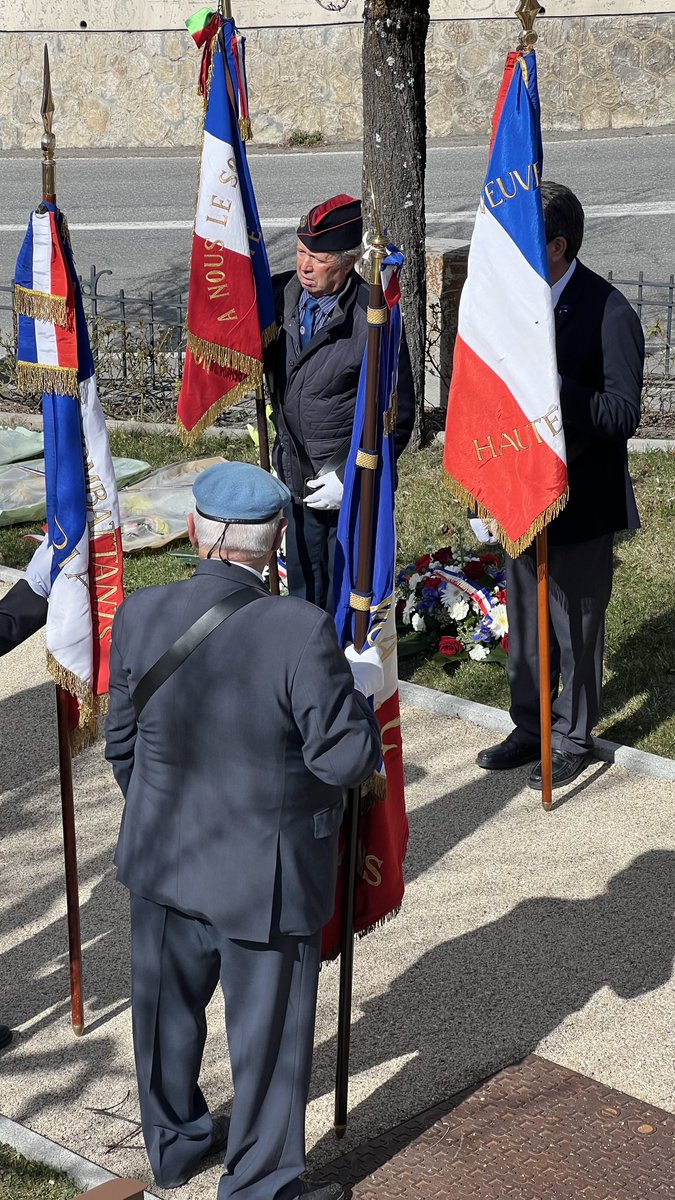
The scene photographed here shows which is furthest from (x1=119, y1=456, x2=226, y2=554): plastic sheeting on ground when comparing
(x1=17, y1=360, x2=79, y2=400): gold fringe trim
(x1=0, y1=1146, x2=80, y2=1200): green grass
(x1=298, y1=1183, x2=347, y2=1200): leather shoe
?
(x1=298, y1=1183, x2=347, y2=1200): leather shoe

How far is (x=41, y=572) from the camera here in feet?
15.0

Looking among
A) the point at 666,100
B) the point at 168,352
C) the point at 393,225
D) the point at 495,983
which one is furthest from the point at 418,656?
the point at 666,100

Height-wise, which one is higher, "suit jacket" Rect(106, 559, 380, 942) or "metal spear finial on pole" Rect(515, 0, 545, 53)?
"metal spear finial on pole" Rect(515, 0, 545, 53)

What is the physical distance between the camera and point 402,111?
30.9ft

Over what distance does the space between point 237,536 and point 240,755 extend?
51cm

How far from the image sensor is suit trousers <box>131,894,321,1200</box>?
3.51 metres

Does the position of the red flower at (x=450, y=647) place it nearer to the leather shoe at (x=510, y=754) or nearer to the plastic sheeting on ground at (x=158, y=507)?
the leather shoe at (x=510, y=754)

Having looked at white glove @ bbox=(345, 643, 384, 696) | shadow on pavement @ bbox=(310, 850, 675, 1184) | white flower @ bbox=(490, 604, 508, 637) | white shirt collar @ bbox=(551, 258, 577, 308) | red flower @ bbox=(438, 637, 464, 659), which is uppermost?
white shirt collar @ bbox=(551, 258, 577, 308)

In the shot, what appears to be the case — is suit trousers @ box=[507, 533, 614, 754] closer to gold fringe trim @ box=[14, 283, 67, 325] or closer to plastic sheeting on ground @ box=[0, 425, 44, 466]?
gold fringe trim @ box=[14, 283, 67, 325]

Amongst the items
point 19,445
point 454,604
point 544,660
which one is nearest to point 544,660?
point 544,660

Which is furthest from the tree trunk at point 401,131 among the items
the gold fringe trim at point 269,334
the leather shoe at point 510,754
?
the leather shoe at point 510,754

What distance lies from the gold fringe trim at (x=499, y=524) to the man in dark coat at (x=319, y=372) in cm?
41

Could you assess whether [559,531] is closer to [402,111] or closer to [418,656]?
[418,656]

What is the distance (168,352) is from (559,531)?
618 centimetres
